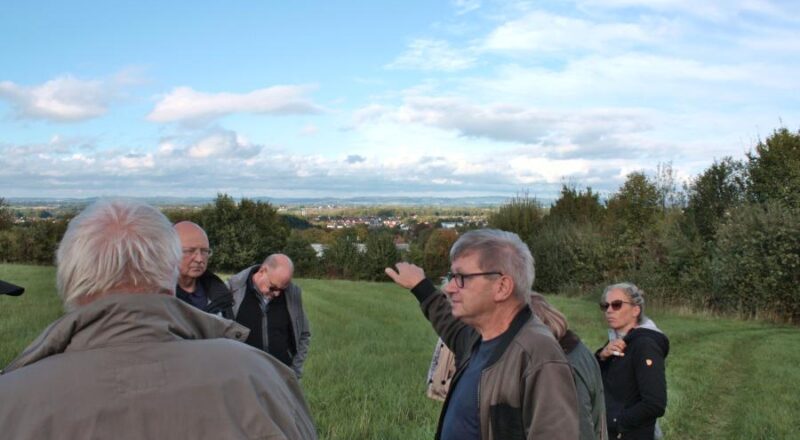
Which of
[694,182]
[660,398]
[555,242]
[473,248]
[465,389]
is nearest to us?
[465,389]

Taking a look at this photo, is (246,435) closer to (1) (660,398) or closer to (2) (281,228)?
(1) (660,398)

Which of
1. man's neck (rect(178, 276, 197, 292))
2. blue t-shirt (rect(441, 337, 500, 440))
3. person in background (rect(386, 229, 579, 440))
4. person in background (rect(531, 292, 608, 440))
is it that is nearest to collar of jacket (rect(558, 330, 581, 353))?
person in background (rect(531, 292, 608, 440))

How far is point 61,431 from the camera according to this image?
1.91 meters

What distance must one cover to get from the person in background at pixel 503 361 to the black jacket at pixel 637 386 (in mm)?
1591

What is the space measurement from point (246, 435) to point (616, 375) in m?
3.42

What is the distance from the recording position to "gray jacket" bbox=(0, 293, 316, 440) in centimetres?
193

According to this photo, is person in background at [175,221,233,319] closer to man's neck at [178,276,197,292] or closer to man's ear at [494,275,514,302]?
man's neck at [178,276,197,292]

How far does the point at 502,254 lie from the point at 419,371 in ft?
29.2

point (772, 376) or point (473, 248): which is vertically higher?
point (473, 248)

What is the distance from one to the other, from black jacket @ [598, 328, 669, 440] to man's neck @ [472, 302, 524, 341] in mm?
1707

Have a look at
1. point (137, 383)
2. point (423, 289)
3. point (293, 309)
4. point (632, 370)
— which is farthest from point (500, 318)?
point (293, 309)

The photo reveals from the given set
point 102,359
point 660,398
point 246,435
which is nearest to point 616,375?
point 660,398

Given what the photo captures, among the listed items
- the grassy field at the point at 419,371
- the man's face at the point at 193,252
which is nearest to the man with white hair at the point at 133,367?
the man's face at the point at 193,252

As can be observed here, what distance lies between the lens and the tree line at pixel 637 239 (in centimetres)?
3028
